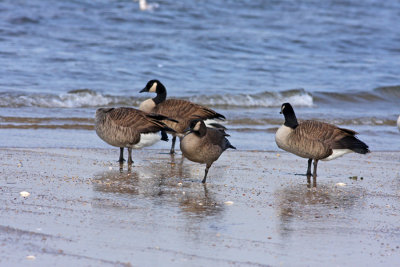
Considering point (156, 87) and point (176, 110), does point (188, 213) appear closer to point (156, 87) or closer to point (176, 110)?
point (176, 110)

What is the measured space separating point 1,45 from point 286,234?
56.6 feet

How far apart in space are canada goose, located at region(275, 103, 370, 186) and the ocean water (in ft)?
7.98

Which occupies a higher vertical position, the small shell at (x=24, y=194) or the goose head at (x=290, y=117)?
the goose head at (x=290, y=117)

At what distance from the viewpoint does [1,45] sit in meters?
21.1

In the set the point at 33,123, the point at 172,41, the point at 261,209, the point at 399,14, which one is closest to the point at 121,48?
the point at 172,41

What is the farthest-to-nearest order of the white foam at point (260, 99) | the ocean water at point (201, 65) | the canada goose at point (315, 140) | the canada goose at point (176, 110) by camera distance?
the white foam at point (260, 99) < the ocean water at point (201, 65) < the canada goose at point (176, 110) < the canada goose at point (315, 140)

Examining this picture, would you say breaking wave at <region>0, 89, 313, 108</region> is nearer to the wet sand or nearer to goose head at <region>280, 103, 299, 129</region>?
the wet sand

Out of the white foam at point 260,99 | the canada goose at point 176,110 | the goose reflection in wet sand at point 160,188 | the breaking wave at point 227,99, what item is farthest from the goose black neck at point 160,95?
the white foam at point 260,99

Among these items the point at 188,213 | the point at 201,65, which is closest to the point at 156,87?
the point at 188,213

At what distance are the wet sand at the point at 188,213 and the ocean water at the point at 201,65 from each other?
7.67 feet

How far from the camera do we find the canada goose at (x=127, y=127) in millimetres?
9008

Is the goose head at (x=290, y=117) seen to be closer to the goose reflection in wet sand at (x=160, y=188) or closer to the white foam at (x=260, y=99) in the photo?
the goose reflection in wet sand at (x=160, y=188)

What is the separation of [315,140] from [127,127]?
2.55 metres

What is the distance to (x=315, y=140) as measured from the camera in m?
8.71
